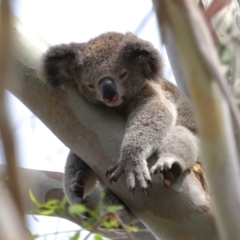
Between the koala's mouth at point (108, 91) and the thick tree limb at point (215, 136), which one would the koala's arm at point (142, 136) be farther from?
the thick tree limb at point (215, 136)

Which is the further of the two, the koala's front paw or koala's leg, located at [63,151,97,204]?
koala's leg, located at [63,151,97,204]

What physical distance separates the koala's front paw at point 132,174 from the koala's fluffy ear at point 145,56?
886 mm

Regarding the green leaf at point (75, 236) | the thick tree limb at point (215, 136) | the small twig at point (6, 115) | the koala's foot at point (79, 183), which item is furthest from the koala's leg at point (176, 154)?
the small twig at point (6, 115)

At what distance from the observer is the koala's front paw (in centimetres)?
223

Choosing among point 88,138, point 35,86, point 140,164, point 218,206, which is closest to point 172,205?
point 140,164

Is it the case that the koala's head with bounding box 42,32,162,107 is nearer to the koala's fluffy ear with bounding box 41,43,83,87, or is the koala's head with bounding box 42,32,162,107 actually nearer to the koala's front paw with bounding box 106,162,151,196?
the koala's fluffy ear with bounding box 41,43,83,87

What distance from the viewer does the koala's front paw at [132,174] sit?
2.23 m

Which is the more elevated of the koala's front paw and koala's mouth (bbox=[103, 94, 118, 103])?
koala's mouth (bbox=[103, 94, 118, 103])

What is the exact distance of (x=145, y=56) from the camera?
3119 mm

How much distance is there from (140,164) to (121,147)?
0.14 m

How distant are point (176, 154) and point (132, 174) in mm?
270

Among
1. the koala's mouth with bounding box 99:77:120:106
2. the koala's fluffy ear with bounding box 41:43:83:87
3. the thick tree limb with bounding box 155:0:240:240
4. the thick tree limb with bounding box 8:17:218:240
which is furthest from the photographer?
the koala's mouth with bounding box 99:77:120:106

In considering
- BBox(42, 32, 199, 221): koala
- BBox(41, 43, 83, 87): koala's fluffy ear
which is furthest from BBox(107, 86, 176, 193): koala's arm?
BBox(41, 43, 83, 87): koala's fluffy ear

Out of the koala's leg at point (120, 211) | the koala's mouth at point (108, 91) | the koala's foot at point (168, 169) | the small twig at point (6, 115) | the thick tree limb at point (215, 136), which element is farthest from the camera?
the koala's mouth at point (108, 91)
